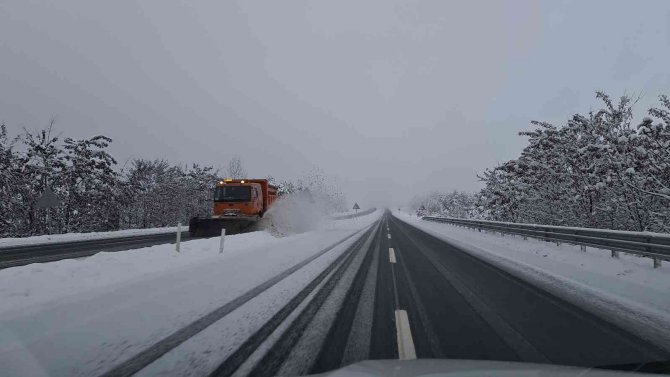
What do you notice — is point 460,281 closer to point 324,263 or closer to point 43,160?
point 324,263

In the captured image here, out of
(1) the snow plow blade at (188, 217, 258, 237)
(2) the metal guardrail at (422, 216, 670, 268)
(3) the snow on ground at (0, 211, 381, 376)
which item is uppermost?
(1) the snow plow blade at (188, 217, 258, 237)

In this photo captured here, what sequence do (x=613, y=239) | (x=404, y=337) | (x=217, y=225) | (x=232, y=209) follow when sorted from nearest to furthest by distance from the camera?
(x=404, y=337) < (x=613, y=239) < (x=217, y=225) < (x=232, y=209)

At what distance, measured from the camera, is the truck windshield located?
2070 centimetres

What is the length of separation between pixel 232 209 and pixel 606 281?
54.9ft

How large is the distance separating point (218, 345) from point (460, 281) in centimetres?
546

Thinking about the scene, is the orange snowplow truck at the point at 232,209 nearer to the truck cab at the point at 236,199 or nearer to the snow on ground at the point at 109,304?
the truck cab at the point at 236,199

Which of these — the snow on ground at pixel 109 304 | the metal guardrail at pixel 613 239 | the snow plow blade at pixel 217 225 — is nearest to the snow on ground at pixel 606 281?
the metal guardrail at pixel 613 239

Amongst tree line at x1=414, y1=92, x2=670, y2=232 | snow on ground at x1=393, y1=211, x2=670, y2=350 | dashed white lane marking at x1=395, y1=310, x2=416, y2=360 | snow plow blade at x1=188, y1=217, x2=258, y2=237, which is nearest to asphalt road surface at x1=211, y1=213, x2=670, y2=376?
dashed white lane marking at x1=395, y1=310, x2=416, y2=360

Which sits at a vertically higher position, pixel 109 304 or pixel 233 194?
pixel 233 194

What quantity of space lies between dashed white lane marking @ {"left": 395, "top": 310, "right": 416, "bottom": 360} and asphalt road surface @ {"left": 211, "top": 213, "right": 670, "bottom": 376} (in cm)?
1

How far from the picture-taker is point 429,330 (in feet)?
15.3

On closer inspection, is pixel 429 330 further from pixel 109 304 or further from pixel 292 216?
pixel 292 216

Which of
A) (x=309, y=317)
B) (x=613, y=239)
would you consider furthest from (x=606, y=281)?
(x=309, y=317)

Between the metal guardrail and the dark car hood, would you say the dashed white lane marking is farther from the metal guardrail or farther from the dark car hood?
the metal guardrail
